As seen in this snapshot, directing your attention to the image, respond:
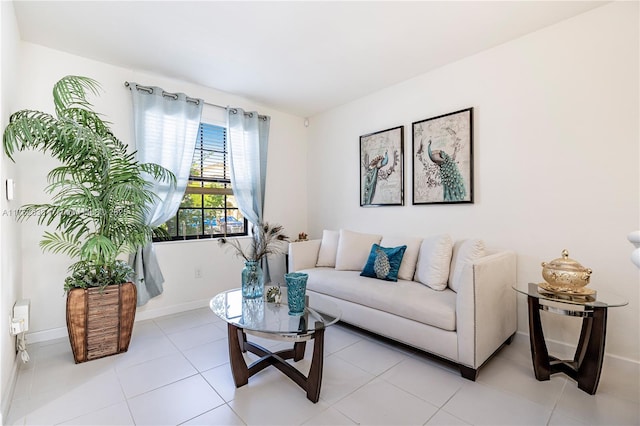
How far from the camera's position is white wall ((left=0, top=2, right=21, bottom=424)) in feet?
5.46

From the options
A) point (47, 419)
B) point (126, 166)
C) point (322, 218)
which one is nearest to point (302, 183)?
point (322, 218)

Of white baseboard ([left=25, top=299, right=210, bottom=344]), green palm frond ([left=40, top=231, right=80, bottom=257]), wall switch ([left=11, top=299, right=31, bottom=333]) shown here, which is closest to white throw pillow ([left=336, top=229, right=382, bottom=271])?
white baseboard ([left=25, top=299, right=210, bottom=344])

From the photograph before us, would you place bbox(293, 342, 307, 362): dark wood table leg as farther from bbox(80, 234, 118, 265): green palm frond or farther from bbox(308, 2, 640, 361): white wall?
bbox(308, 2, 640, 361): white wall

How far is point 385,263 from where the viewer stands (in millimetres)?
2721

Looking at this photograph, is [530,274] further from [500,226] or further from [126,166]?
[126,166]

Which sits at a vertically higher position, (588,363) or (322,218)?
(322,218)

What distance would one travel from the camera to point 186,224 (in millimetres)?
3426

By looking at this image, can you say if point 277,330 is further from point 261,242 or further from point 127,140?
point 127,140

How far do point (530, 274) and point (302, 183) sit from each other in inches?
121

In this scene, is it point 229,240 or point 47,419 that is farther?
point 229,240

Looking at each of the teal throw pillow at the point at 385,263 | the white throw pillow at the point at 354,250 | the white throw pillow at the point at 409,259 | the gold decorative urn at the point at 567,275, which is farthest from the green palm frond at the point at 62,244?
the gold decorative urn at the point at 567,275

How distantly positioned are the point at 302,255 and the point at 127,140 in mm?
2192

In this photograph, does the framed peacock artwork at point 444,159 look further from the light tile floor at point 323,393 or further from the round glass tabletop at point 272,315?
the round glass tabletop at point 272,315

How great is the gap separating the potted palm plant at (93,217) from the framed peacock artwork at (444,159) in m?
2.56
